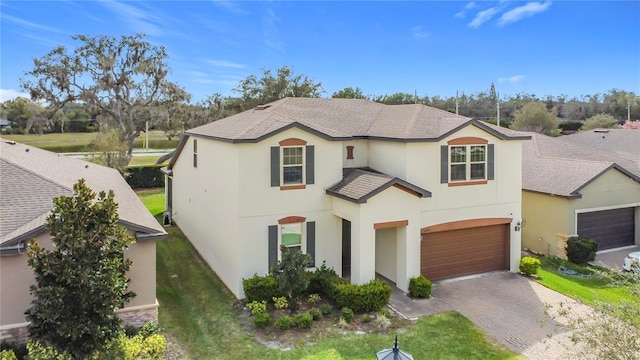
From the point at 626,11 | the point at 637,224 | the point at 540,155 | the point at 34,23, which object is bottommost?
the point at 637,224

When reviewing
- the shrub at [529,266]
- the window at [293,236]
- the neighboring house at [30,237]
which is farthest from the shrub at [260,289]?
Answer: the shrub at [529,266]

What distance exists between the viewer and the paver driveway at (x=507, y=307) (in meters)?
12.2

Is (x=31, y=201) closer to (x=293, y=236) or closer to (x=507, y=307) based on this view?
(x=293, y=236)

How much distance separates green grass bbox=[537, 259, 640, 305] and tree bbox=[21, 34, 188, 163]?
114ft

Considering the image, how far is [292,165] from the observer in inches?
615

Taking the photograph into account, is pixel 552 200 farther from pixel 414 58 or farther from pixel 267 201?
pixel 414 58

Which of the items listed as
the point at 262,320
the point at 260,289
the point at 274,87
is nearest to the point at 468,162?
the point at 260,289

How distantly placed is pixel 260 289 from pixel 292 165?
4.37m

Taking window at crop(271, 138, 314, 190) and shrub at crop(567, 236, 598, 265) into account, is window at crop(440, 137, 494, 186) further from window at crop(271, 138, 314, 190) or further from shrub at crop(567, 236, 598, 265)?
shrub at crop(567, 236, 598, 265)

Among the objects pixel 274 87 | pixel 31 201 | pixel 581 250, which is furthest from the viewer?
pixel 274 87

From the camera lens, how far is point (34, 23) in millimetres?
19188

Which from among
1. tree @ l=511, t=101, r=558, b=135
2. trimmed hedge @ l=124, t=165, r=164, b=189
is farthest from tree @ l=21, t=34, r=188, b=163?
tree @ l=511, t=101, r=558, b=135

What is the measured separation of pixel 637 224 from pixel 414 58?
22240 mm

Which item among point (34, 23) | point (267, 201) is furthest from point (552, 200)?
point (34, 23)
